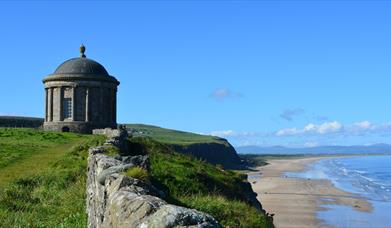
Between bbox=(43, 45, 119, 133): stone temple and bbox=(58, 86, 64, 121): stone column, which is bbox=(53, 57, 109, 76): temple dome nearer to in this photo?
bbox=(43, 45, 119, 133): stone temple

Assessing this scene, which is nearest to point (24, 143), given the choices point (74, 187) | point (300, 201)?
point (74, 187)

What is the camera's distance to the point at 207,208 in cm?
1214

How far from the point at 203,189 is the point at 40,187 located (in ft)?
17.4

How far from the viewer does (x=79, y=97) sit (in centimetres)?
5047

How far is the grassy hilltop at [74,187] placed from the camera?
40.5ft

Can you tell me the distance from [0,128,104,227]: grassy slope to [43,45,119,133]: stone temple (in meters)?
19.8

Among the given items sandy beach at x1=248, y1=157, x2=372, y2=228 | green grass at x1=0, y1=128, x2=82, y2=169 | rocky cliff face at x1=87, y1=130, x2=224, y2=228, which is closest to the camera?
rocky cliff face at x1=87, y1=130, x2=224, y2=228

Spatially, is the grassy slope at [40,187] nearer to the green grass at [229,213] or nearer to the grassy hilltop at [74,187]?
the grassy hilltop at [74,187]

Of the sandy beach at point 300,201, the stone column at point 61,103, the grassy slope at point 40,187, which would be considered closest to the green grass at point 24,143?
the grassy slope at point 40,187

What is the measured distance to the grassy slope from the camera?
12.5m

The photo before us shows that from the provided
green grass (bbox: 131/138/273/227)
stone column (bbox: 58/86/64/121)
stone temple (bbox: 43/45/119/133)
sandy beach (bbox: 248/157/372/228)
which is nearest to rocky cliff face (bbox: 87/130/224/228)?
green grass (bbox: 131/138/273/227)

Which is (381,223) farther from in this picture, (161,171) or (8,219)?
(8,219)

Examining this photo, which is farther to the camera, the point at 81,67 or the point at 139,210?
the point at 81,67

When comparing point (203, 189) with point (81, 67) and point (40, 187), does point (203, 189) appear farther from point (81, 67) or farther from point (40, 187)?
point (81, 67)
